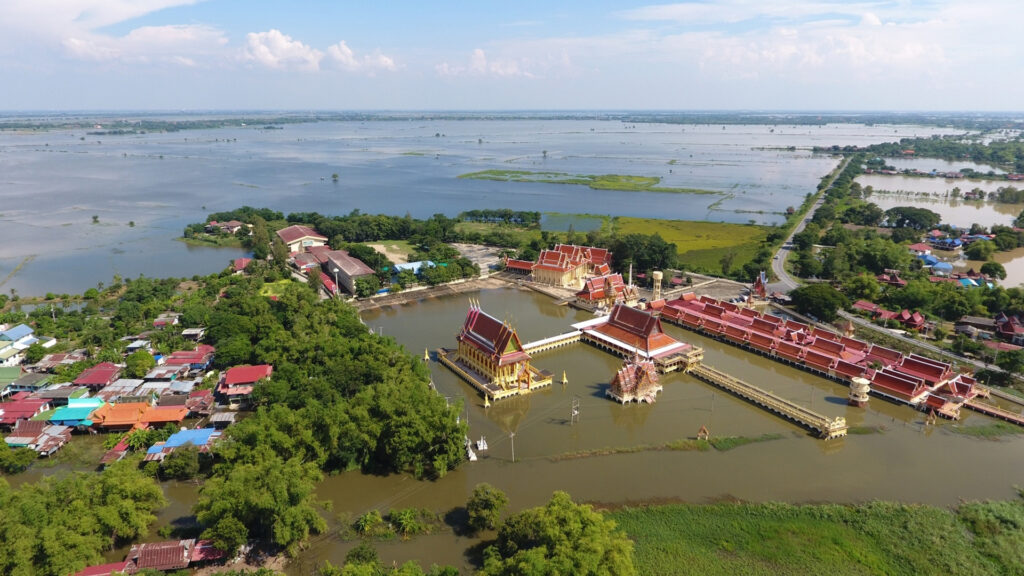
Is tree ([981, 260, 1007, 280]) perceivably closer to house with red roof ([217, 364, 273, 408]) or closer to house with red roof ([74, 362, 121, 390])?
house with red roof ([217, 364, 273, 408])

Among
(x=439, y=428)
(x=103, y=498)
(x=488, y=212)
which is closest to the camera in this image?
(x=103, y=498)

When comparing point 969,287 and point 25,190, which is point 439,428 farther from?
point 25,190

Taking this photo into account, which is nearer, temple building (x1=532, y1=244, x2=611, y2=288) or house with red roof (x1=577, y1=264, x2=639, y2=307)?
house with red roof (x1=577, y1=264, x2=639, y2=307)

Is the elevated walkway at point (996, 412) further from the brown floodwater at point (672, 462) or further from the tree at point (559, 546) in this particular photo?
the tree at point (559, 546)

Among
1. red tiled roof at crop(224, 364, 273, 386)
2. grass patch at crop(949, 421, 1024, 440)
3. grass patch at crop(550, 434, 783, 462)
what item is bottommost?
grass patch at crop(550, 434, 783, 462)

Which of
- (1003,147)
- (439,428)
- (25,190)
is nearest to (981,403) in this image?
(439,428)

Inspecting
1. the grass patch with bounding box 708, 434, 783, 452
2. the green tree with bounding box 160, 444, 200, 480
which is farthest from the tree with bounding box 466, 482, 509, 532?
the green tree with bounding box 160, 444, 200, 480
